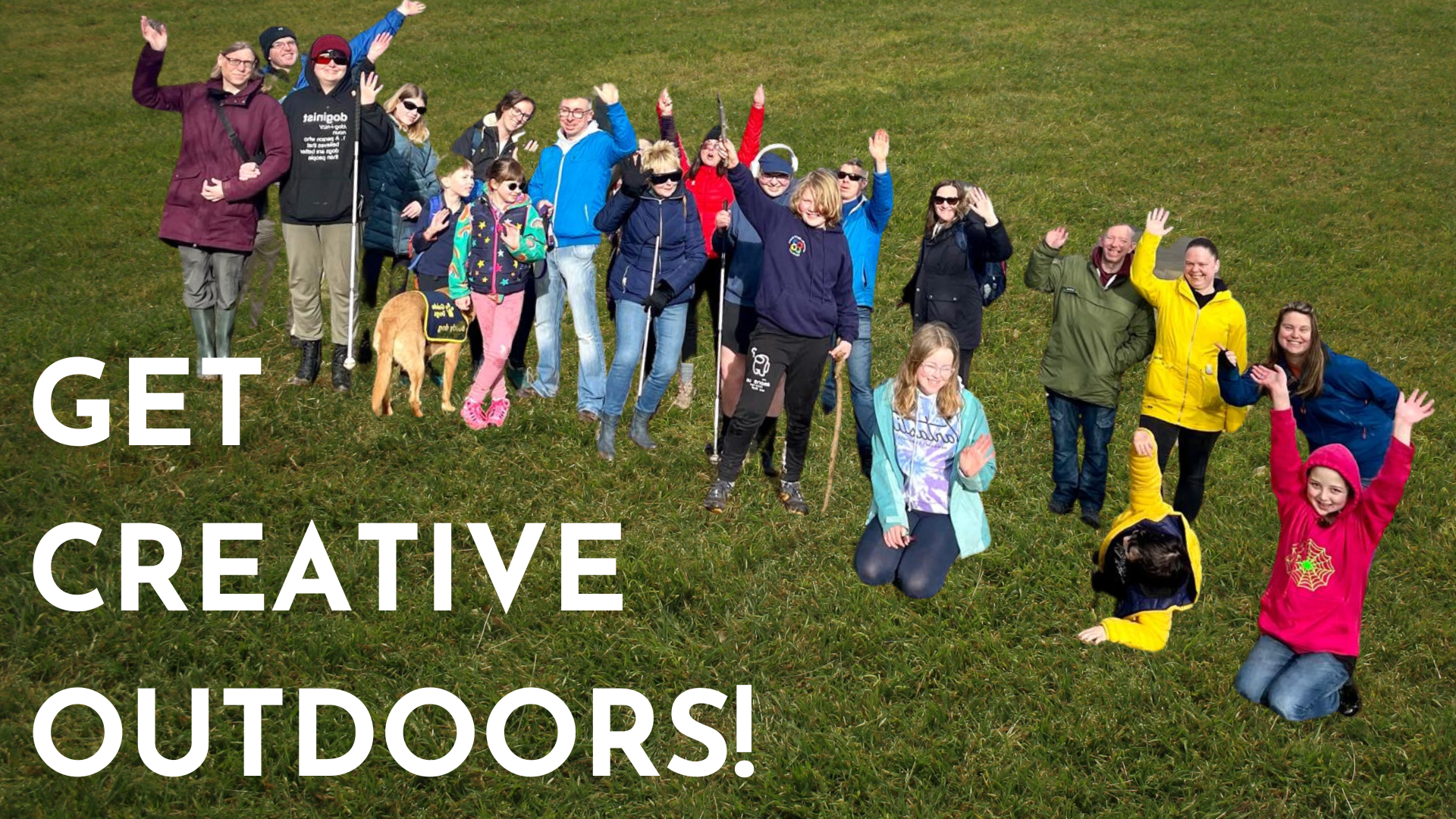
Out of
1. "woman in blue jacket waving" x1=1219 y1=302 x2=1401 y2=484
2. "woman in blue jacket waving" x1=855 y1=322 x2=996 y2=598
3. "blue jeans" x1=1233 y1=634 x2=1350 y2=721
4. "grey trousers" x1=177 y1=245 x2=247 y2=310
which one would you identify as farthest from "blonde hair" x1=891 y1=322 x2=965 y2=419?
"grey trousers" x1=177 y1=245 x2=247 y2=310

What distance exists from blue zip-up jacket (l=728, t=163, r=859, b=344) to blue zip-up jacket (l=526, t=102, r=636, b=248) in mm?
2340

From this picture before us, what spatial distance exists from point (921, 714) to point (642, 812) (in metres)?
1.94

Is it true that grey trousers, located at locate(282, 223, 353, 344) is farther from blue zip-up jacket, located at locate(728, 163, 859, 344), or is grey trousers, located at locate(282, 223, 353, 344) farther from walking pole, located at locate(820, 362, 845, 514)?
walking pole, located at locate(820, 362, 845, 514)

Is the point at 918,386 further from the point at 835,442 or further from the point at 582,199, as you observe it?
the point at 582,199

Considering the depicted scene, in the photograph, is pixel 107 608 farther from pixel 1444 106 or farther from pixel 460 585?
pixel 1444 106

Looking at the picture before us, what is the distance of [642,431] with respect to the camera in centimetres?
1198

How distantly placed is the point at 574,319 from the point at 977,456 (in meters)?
4.38

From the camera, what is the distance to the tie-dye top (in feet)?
30.6

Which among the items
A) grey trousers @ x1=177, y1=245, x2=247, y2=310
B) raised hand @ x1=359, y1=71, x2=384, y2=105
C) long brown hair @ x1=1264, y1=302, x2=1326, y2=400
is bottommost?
grey trousers @ x1=177, y1=245, x2=247, y2=310

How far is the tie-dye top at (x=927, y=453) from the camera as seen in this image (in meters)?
9.34

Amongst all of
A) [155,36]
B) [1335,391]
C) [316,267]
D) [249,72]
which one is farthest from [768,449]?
[155,36]

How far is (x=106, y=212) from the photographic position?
2044cm

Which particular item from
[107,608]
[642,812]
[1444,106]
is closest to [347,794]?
[642,812]

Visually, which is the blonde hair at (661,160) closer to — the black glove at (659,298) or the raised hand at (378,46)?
the black glove at (659,298)
